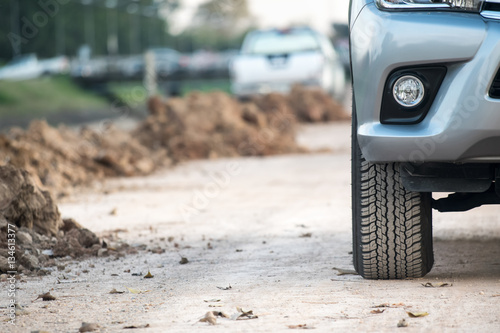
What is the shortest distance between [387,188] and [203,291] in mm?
1035

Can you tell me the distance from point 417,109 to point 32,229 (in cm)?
284

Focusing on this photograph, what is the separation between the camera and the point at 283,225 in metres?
6.22

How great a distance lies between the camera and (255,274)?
444cm

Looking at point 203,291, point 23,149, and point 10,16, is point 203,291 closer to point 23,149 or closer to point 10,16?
point 23,149

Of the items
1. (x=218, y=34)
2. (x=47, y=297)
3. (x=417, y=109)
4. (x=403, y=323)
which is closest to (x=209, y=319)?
(x=403, y=323)

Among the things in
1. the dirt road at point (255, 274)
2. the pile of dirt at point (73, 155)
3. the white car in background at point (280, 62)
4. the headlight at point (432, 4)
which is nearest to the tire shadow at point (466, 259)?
the dirt road at point (255, 274)

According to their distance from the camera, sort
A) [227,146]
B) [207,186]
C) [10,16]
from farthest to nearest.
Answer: [10,16] < [227,146] < [207,186]

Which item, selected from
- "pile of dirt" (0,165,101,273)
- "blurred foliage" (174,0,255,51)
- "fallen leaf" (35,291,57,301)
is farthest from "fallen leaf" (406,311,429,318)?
"blurred foliage" (174,0,255,51)

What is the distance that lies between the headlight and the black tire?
60 cm

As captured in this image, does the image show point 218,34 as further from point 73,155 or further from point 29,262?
point 29,262

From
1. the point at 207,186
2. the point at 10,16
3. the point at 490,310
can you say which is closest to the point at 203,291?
the point at 490,310

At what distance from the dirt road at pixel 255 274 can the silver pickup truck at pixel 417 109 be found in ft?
1.32

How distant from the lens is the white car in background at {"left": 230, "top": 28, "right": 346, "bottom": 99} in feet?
58.4

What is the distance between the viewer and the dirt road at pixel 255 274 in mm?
3459
